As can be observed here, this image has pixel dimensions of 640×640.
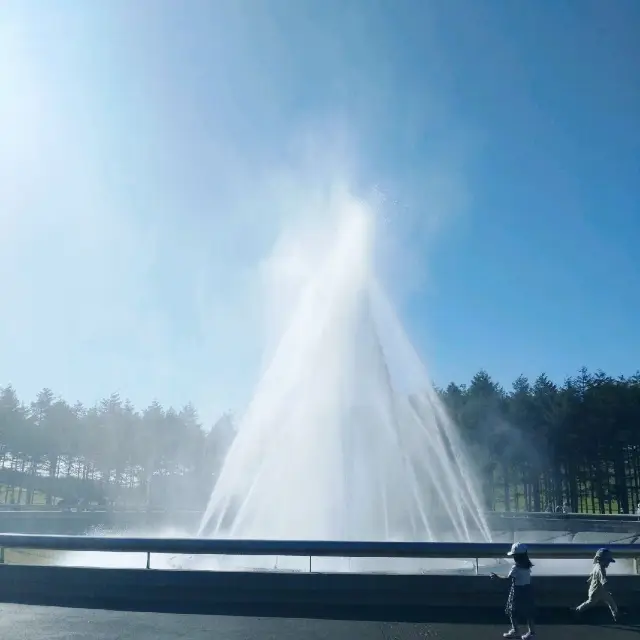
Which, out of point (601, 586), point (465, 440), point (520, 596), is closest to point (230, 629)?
point (520, 596)

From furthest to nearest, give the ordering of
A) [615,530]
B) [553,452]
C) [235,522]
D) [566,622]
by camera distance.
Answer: [553,452], [615,530], [235,522], [566,622]

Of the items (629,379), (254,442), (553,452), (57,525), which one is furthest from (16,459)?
(629,379)

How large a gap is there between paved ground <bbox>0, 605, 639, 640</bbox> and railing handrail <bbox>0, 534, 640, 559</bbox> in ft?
4.14

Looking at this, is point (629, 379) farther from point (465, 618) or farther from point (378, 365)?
point (465, 618)

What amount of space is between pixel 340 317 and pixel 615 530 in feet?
38.5

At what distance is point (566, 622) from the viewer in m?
9.97

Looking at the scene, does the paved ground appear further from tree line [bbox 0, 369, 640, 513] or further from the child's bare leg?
tree line [bbox 0, 369, 640, 513]

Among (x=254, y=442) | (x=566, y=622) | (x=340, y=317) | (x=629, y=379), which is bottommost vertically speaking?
(x=566, y=622)

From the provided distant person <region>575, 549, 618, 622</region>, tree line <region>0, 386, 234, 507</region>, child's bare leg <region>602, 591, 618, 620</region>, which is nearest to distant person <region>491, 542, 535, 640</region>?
distant person <region>575, 549, 618, 622</region>

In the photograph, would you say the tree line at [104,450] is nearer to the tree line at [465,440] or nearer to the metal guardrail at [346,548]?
the tree line at [465,440]

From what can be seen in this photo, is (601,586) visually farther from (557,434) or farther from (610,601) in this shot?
(557,434)

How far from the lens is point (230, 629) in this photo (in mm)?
9336

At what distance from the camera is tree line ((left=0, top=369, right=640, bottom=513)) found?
2216 inches

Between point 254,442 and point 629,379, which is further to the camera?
point 629,379
